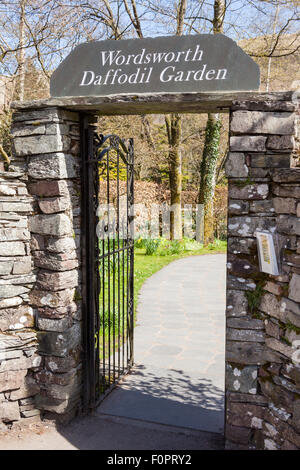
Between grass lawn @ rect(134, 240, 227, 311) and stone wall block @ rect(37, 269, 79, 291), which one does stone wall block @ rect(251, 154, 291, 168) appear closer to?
stone wall block @ rect(37, 269, 79, 291)

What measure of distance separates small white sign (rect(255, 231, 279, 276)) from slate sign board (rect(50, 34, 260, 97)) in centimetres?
121

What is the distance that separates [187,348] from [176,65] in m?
4.09

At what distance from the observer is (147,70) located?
3.85m

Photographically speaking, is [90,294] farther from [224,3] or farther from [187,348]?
[224,3]

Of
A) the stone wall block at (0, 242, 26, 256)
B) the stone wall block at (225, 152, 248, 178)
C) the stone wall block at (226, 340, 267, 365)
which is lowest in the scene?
the stone wall block at (226, 340, 267, 365)

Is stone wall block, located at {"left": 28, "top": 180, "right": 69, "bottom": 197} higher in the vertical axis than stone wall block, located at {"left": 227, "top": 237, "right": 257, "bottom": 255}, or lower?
higher

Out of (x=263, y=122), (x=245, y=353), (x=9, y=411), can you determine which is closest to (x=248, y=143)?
(x=263, y=122)

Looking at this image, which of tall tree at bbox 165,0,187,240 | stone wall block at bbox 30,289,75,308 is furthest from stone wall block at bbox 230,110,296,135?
tall tree at bbox 165,0,187,240

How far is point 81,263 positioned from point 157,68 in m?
1.97

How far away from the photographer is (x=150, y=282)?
1059 centimetres

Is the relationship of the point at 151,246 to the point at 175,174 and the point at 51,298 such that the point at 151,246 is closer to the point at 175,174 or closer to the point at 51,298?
the point at 175,174

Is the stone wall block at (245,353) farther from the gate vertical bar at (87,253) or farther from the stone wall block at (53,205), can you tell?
the stone wall block at (53,205)

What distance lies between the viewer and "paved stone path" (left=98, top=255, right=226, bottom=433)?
15.3ft

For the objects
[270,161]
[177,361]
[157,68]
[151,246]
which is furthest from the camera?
[151,246]
